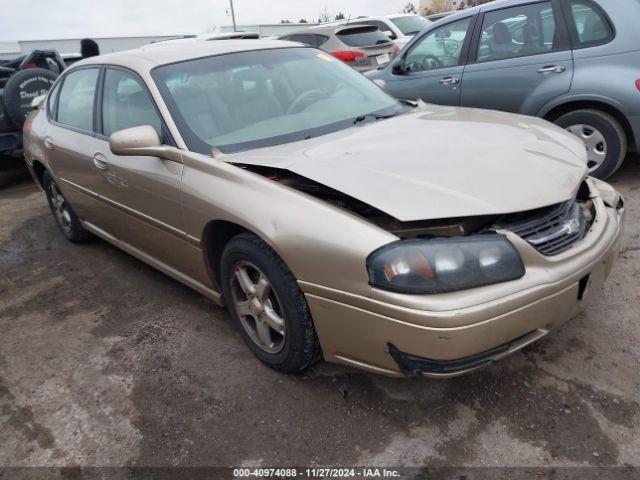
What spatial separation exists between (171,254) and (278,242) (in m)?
1.11

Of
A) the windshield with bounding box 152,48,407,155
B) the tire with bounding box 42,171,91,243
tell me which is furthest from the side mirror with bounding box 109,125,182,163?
the tire with bounding box 42,171,91,243

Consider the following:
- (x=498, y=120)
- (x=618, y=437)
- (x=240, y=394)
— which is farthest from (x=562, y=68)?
(x=240, y=394)

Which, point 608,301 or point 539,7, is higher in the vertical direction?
point 539,7

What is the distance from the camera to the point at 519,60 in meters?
4.58

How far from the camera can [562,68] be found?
432cm

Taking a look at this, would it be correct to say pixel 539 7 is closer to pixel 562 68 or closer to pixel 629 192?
pixel 562 68

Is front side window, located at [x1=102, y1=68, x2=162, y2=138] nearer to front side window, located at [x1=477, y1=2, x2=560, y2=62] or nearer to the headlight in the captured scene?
the headlight

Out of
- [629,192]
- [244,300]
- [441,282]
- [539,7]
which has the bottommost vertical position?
[629,192]

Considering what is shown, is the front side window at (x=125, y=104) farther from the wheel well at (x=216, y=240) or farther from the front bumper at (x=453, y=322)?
the front bumper at (x=453, y=322)


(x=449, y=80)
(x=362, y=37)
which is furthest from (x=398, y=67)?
(x=362, y=37)

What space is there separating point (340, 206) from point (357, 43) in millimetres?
6749

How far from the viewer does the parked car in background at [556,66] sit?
4.07 metres

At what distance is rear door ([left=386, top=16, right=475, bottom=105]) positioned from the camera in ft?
16.6

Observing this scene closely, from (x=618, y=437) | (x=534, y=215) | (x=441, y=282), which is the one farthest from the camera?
(x=534, y=215)
